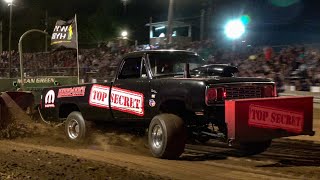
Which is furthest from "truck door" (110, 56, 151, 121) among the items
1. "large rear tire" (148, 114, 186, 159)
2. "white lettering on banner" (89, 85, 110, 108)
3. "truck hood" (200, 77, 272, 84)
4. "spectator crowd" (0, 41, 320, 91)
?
"spectator crowd" (0, 41, 320, 91)

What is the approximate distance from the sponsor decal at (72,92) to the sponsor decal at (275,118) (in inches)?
163

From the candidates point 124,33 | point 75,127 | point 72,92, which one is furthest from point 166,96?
point 124,33

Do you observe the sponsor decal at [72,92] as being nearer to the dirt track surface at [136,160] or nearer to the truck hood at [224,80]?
the dirt track surface at [136,160]

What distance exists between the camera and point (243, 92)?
7852 millimetres

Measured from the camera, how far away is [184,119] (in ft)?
27.8

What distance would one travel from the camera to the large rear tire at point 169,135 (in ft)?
25.8

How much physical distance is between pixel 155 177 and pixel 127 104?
293 centimetres

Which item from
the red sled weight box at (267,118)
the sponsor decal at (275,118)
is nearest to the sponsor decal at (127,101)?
the red sled weight box at (267,118)

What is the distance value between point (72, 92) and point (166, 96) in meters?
3.05

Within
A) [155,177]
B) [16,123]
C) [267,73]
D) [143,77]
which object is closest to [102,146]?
[143,77]

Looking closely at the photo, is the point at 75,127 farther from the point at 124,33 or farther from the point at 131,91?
the point at 124,33

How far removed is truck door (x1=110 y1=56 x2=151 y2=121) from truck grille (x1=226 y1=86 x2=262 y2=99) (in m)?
1.54

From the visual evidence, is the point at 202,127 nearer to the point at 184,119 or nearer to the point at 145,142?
the point at 184,119

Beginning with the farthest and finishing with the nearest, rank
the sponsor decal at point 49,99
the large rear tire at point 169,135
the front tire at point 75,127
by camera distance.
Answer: the sponsor decal at point 49,99
the front tire at point 75,127
the large rear tire at point 169,135
